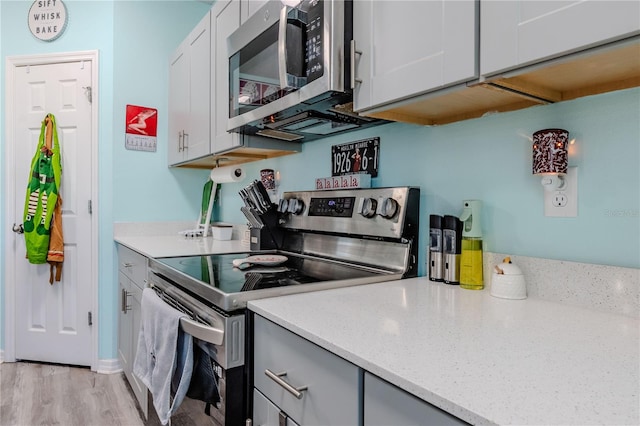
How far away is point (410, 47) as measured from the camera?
3.29ft

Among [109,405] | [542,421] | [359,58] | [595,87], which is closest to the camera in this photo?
[542,421]

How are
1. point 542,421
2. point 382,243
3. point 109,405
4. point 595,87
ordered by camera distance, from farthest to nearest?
point 109,405 < point 382,243 < point 595,87 < point 542,421

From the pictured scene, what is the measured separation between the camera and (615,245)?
92 cm

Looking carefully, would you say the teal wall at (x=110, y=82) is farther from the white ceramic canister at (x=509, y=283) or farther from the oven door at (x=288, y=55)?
the white ceramic canister at (x=509, y=283)

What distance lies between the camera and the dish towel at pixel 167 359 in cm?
118

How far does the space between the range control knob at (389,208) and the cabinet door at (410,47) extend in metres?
0.33

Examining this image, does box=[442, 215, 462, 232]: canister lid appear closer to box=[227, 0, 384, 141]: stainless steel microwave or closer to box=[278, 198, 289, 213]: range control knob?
box=[227, 0, 384, 141]: stainless steel microwave

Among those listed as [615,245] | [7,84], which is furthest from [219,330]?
[7,84]

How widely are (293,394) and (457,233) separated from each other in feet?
2.24

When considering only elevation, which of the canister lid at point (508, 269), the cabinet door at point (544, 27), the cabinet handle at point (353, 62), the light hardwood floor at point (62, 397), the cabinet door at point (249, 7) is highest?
the cabinet door at point (249, 7)

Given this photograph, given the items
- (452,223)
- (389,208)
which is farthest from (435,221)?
(389,208)

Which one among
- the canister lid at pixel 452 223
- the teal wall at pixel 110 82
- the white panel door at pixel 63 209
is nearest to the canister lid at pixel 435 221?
the canister lid at pixel 452 223

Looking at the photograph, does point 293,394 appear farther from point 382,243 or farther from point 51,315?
point 51,315

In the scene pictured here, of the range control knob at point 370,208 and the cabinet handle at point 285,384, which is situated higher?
the range control knob at point 370,208
